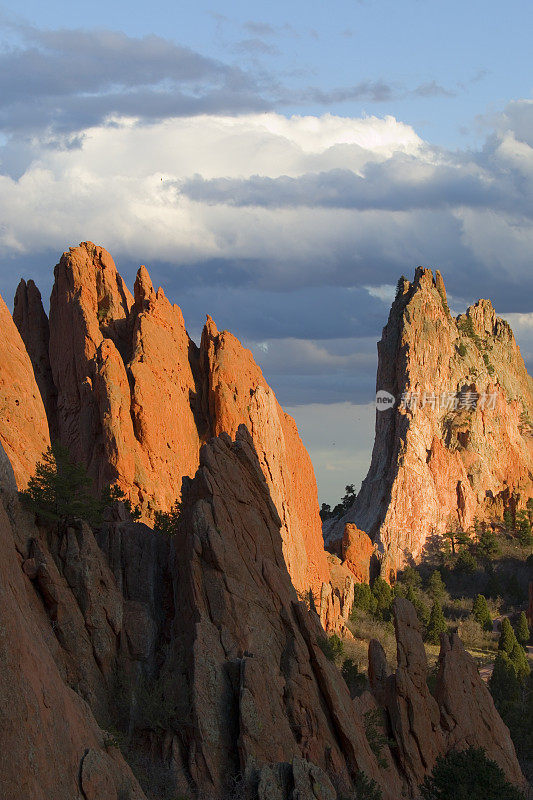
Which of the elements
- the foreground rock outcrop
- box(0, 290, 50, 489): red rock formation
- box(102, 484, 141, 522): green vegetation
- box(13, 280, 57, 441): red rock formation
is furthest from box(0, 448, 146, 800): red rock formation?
box(13, 280, 57, 441): red rock formation

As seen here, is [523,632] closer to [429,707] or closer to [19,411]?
[429,707]

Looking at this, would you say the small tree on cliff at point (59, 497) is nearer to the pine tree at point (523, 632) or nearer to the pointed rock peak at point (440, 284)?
the pine tree at point (523, 632)

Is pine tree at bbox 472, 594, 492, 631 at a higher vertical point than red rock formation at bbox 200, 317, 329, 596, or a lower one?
lower

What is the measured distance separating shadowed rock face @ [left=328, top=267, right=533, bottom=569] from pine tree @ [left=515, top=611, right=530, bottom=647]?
82.5 feet

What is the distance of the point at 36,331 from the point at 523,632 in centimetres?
4608

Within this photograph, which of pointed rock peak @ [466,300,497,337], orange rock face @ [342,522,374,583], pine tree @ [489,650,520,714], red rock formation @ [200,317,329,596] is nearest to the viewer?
pine tree @ [489,650,520,714]

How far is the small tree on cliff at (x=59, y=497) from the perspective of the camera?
1378 inches

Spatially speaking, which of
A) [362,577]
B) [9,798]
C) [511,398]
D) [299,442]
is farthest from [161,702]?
[511,398]

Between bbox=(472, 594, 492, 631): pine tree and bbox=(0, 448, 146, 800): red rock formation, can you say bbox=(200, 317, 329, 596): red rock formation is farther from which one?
bbox=(0, 448, 146, 800): red rock formation

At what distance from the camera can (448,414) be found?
11819 cm

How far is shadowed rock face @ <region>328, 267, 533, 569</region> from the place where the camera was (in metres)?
109

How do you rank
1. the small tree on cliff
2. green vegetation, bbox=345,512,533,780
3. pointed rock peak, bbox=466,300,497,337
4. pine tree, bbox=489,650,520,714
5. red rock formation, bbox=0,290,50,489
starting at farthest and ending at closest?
pointed rock peak, bbox=466,300,497,337 < green vegetation, bbox=345,512,533,780 < pine tree, bbox=489,650,520,714 < red rock formation, bbox=0,290,50,489 < the small tree on cliff

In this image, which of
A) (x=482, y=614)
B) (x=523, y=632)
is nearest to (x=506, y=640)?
(x=523, y=632)

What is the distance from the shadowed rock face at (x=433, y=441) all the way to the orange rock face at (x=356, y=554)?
45.6ft
